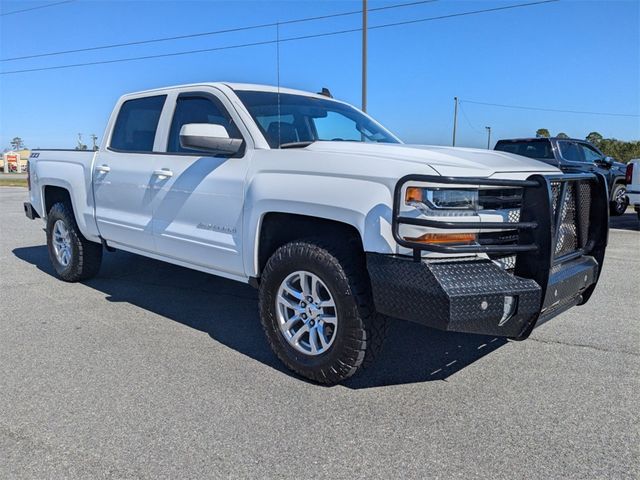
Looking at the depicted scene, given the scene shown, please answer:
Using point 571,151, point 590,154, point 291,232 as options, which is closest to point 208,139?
point 291,232

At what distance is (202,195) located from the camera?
13.5ft

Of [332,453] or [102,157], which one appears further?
[102,157]

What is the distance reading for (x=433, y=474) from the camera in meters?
2.46

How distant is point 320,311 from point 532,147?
10.3m

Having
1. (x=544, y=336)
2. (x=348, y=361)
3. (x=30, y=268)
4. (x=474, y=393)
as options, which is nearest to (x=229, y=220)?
(x=348, y=361)

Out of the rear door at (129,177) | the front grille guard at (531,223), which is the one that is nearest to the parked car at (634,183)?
the front grille guard at (531,223)

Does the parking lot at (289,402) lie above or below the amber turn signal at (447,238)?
below

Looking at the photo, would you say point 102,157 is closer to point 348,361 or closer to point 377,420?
point 348,361

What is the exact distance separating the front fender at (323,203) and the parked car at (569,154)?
Answer: 955cm

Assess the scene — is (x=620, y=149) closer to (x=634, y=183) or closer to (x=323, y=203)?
(x=634, y=183)

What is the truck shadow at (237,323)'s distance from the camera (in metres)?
3.70

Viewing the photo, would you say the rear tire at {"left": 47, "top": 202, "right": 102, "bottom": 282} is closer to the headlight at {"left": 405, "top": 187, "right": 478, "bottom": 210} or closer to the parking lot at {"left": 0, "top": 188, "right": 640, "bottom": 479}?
the parking lot at {"left": 0, "top": 188, "right": 640, "bottom": 479}

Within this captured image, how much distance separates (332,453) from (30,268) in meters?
5.67

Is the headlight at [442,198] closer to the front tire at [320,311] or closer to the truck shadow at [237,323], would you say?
the front tire at [320,311]
